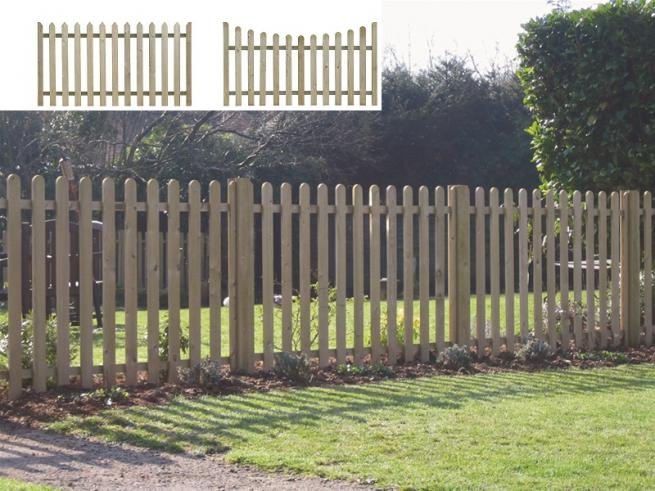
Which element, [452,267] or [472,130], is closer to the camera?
[452,267]

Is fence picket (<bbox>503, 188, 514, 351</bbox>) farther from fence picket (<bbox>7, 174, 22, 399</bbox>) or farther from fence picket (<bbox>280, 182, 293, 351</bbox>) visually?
fence picket (<bbox>7, 174, 22, 399</bbox>)

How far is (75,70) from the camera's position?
1088 centimetres

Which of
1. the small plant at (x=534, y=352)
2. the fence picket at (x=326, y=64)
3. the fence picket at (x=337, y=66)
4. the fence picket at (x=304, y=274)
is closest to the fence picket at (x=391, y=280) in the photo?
the fence picket at (x=304, y=274)

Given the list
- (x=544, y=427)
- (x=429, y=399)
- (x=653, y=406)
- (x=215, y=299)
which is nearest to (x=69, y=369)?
(x=215, y=299)

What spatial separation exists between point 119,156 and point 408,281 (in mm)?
14059

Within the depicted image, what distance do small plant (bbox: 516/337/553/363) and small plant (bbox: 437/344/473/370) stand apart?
2.14 ft

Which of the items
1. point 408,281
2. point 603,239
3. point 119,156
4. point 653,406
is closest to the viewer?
point 653,406

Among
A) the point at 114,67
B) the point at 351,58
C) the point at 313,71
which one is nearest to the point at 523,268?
the point at 351,58

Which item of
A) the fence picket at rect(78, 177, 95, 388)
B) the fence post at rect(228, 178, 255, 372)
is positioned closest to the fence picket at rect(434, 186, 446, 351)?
the fence post at rect(228, 178, 255, 372)

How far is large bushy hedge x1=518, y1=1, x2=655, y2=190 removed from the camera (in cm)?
1170

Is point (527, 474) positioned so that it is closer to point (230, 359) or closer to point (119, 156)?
point (230, 359)

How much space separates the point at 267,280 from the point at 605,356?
12.6 feet

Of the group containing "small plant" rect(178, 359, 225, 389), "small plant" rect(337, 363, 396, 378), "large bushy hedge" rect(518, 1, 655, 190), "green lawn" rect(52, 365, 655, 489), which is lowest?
"green lawn" rect(52, 365, 655, 489)

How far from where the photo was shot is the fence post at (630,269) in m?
10.9
